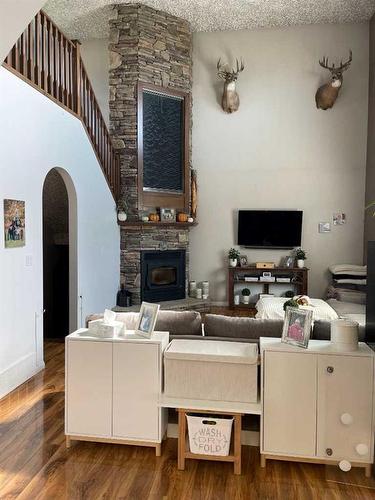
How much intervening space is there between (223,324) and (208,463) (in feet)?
3.02

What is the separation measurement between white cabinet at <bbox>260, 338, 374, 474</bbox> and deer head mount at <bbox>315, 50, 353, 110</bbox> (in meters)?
5.77

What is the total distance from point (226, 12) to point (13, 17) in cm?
595

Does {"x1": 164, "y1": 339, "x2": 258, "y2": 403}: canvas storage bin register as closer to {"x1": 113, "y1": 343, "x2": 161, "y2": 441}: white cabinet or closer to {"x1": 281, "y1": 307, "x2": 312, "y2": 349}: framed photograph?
{"x1": 113, "y1": 343, "x2": 161, "y2": 441}: white cabinet

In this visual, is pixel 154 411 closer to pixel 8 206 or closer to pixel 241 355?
pixel 241 355

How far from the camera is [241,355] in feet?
8.76

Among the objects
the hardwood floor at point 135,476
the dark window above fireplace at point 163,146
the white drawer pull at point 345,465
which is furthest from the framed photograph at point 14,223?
the white drawer pull at point 345,465

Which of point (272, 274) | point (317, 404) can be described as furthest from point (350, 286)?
point (317, 404)

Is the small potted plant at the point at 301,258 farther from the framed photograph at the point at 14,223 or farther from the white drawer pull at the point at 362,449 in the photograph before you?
the white drawer pull at the point at 362,449

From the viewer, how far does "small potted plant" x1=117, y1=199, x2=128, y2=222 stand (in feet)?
21.8

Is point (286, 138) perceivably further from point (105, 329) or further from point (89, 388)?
point (89, 388)

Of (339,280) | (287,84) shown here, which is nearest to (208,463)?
(339,280)

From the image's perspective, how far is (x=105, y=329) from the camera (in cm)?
288

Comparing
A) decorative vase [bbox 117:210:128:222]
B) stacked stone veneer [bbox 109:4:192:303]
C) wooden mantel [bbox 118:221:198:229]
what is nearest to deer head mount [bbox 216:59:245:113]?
stacked stone veneer [bbox 109:4:192:303]

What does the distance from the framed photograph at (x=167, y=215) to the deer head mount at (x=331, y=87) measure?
3.18 meters
